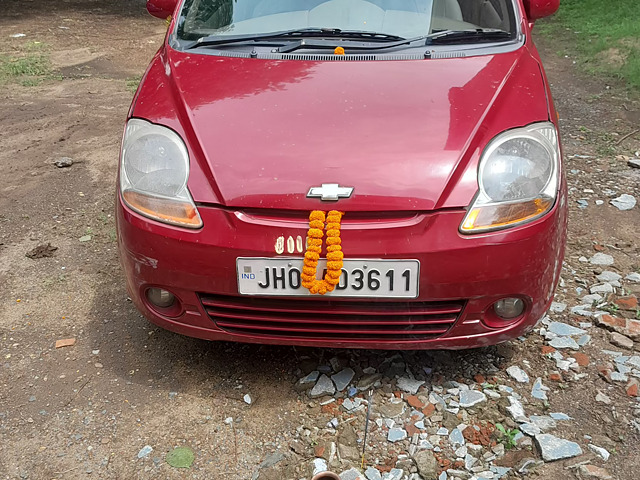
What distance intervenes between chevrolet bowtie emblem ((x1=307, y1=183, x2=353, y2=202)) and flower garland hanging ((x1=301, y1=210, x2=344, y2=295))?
0.16 feet

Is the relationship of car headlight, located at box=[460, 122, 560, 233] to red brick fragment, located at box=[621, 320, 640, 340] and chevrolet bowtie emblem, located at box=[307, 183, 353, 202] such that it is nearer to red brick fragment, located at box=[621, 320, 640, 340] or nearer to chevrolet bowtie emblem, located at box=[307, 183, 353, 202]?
chevrolet bowtie emblem, located at box=[307, 183, 353, 202]

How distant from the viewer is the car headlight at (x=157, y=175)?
219 centimetres

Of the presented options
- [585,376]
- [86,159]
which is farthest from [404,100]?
[86,159]

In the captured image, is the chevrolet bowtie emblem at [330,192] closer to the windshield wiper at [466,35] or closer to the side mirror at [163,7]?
the windshield wiper at [466,35]

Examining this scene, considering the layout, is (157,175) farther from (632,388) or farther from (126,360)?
(632,388)

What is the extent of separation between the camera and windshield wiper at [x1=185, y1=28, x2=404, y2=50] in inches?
112

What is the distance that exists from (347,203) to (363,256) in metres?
0.18

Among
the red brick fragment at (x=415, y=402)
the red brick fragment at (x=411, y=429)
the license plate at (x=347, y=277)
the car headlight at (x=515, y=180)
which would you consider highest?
the car headlight at (x=515, y=180)

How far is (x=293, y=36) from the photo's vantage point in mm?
2869

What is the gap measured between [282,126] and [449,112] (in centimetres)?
59

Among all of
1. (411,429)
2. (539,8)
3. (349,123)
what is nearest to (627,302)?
(411,429)

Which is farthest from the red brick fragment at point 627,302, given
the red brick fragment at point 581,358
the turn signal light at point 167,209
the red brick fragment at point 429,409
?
the turn signal light at point 167,209

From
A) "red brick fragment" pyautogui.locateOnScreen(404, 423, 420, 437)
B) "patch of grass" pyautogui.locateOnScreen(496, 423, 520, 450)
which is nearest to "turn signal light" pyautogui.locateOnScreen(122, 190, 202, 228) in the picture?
"red brick fragment" pyautogui.locateOnScreen(404, 423, 420, 437)

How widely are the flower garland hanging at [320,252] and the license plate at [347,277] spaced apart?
0.09ft
